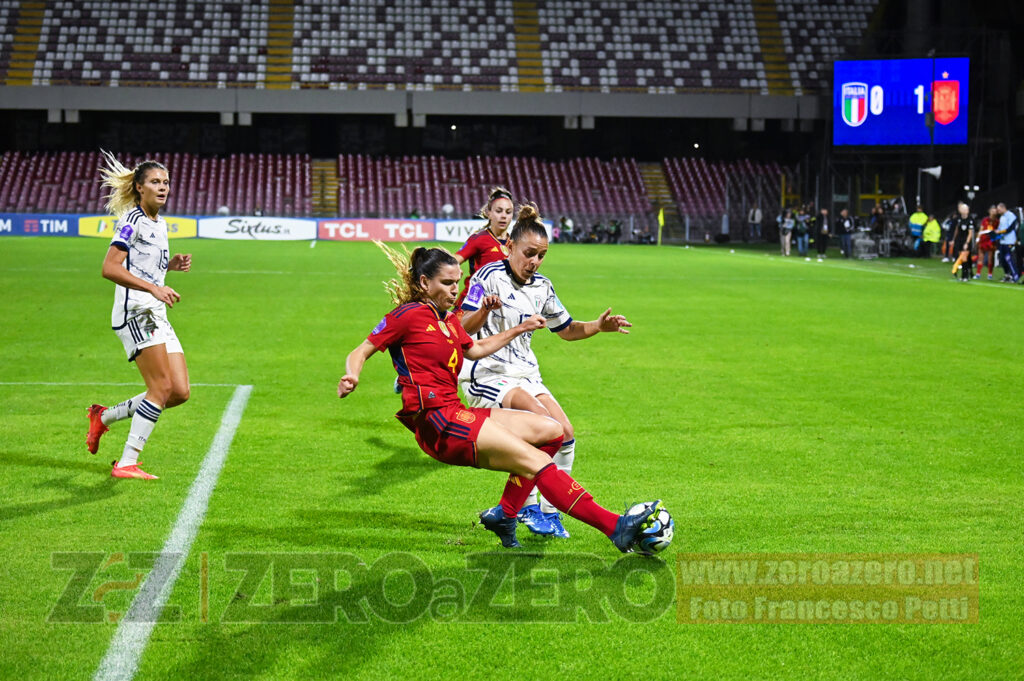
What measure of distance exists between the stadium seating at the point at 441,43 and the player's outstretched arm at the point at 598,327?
49.6 meters

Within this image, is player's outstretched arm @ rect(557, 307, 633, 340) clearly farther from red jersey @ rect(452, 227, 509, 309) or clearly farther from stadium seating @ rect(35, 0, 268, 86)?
stadium seating @ rect(35, 0, 268, 86)

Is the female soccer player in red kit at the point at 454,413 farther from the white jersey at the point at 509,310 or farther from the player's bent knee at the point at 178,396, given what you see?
the player's bent knee at the point at 178,396

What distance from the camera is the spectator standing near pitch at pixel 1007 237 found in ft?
91.5

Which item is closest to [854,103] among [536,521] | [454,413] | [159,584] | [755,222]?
[755,222]

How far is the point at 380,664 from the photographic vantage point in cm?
A: 457

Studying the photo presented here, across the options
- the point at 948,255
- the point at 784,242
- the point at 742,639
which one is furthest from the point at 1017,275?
the point at 742,639

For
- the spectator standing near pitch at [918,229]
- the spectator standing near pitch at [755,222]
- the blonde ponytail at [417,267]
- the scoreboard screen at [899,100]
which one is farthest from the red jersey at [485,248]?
the spectator standing near pitch at [755,222]

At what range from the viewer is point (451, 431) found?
18.7 feet

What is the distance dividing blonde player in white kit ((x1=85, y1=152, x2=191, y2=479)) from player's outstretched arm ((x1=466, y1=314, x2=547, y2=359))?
107 inches

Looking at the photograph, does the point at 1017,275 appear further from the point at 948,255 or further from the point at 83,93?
the point at 83,93

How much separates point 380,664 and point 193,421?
586 cm

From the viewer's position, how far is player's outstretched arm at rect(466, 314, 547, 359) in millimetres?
6090

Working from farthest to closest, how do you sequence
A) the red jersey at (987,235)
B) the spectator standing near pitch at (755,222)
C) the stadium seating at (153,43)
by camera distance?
the stadium seating at (153,43), the spectator standing near pitch at (755,222), the red jersey at (987,235)

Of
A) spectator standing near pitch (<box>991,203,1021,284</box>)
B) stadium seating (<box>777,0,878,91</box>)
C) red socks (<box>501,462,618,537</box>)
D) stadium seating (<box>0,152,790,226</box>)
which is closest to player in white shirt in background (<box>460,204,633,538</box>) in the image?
red socks (<box>501,462,618,537</box>)
